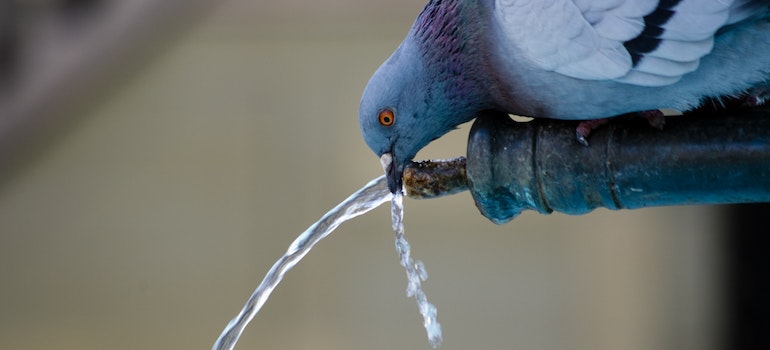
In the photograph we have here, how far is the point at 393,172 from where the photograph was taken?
1.19m

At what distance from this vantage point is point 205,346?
10.2 ft

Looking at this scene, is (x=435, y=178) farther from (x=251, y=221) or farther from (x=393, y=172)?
(x=251, y=221)

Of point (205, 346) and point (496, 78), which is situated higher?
point (496, 78)

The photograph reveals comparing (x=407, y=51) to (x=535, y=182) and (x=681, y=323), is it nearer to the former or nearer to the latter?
(x=535, y=182)

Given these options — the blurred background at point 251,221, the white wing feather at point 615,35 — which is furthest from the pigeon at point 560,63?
the blurred background at point 251,221

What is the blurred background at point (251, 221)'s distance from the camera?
303 cm

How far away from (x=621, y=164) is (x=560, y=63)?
0.13m

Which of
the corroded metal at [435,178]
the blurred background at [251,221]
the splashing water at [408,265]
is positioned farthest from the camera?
the blurred background at [251,221]

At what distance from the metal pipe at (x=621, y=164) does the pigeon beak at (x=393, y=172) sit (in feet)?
0.44

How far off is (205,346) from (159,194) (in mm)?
538

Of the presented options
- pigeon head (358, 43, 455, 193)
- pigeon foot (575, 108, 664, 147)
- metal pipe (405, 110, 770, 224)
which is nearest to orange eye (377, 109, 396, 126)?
pigeon head (358, 43, 455, 193)

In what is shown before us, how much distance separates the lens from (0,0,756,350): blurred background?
303 cm

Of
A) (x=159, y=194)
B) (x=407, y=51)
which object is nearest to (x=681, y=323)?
(x=159, y=194)

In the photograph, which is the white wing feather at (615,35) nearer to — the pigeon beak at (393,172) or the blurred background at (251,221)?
the pigeon beak at (393,172)
